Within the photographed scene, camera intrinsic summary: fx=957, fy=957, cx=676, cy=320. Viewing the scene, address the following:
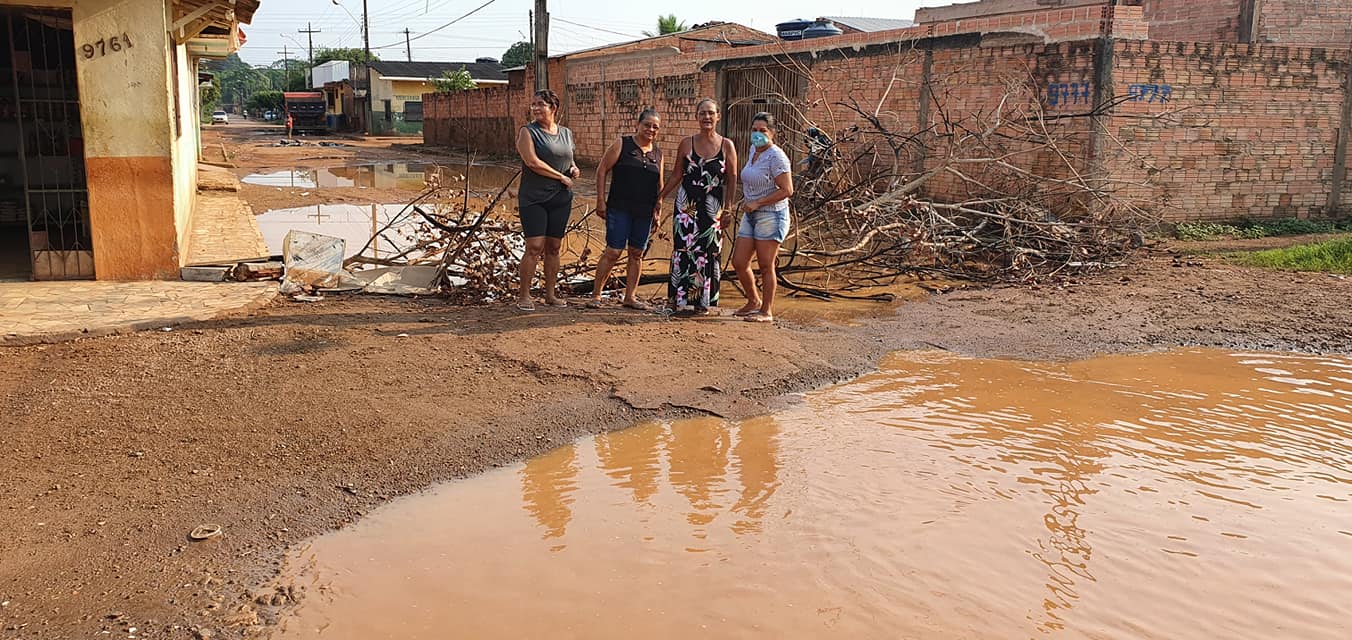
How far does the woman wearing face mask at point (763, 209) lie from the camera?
6.59 meters

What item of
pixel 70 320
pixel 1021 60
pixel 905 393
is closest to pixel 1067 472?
pixel 905 393

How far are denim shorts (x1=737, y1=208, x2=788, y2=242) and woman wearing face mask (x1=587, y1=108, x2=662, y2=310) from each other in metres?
0.71

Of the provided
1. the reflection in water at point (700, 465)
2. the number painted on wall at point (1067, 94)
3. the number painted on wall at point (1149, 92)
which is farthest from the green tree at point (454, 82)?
the reflection in water at point (700, 465)

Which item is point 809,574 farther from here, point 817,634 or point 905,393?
point 905,393

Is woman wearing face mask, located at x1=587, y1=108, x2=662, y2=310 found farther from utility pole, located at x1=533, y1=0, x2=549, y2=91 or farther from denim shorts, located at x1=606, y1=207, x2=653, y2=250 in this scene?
utility pole, located at x1=533, y1=0, x2=549, y2=91

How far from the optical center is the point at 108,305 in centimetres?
664

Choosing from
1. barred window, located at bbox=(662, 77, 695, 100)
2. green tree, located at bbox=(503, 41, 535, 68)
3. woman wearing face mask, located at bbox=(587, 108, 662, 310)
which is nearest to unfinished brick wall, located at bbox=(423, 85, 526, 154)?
barred window, located at bbox=(662, 77, 695, 100)

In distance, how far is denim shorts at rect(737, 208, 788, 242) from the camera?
6719mm

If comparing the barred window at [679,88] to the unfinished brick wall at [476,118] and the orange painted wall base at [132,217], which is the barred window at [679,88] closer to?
the unfinished brick wall at [476,118]

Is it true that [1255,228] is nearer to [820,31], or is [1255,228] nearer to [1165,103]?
[1165,103]

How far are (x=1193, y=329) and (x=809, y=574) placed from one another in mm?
4883

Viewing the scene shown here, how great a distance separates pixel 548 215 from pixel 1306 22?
15.3 m

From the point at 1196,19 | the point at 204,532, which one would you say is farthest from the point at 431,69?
the point at 204,532

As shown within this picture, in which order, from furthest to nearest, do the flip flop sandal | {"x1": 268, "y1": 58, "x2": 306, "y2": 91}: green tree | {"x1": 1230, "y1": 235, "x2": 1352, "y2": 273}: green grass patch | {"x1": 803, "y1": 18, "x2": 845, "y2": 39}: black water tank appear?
1. {"x1": 268, "y1": 58, "x2": 306, "y2": 91}: green tree
2. {"x1": 803, "y1": 18, "x2": 845, "y2": 39}: black water tank
3. {"x1": 1230, "y1": 235, "x2": 1352, "y2": 273}: green grass patch
4. the flip flop sandal
